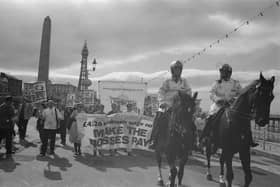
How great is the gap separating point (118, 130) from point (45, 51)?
38626mm

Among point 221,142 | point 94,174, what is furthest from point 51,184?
point 221,142

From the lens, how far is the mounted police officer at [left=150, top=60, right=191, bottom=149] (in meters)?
7.02

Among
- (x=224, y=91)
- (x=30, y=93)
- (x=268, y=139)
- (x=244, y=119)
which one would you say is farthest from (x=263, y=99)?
(x=268, y=139)

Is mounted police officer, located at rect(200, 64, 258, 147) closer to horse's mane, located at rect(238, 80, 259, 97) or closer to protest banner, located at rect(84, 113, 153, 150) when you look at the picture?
horse's mane, located at rect(238, 80, 259, 97)

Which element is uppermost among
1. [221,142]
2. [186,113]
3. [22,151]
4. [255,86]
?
[255,86]

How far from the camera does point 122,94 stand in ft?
45.4

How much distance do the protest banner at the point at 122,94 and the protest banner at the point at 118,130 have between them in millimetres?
1815

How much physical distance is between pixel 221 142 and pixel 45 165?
17.4 ft

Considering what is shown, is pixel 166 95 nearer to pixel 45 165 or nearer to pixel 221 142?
pixel 221 142

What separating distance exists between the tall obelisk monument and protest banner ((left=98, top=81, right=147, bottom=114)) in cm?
3615

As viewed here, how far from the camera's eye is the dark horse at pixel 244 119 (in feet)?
18.1

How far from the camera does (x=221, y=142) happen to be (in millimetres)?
6559

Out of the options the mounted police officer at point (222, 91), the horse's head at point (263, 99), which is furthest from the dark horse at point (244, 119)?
the mounted police officer at point (222, 91)

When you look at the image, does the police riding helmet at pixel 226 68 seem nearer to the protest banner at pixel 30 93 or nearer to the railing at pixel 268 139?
the railing at pixel 268 139
